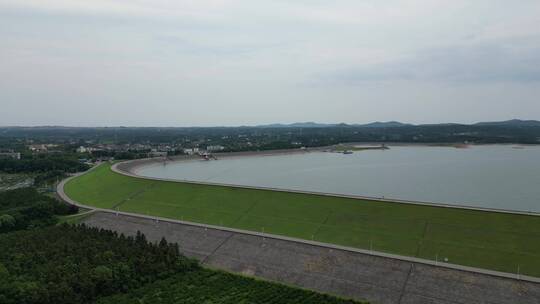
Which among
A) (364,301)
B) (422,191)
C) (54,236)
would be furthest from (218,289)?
(422,191)

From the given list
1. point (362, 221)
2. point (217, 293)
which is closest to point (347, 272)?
point (217, 293)

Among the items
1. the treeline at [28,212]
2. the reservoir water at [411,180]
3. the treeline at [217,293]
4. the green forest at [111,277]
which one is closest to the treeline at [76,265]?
the green forest at [111,277]

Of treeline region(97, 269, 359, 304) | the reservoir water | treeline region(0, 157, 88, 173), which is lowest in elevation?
treeline region(97, 269, 359, 304)

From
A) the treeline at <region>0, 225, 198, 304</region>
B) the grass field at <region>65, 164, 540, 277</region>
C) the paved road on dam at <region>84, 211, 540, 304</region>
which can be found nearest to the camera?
the treeline at <region>0, 225, 198, 304</region>

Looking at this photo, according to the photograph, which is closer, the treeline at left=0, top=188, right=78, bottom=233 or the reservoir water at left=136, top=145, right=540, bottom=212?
the treeline at left=0, top=188, right=78, bottom=233

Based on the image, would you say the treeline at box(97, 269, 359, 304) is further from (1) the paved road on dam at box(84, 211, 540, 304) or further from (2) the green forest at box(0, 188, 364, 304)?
(1) the paved road on dam at box(84, 211, 540, 304)

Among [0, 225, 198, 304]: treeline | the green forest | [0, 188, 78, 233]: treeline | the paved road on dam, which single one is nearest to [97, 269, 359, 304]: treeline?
the green forest
